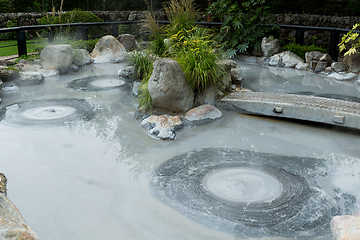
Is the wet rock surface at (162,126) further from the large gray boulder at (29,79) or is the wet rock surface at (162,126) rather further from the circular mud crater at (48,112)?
the large gray boulder at (29,79)

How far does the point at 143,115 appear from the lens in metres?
4.36

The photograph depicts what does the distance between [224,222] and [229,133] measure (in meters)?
1.67

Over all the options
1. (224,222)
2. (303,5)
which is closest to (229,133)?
(224,222)

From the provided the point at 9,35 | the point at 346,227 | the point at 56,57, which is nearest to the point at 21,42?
the point at 56,57

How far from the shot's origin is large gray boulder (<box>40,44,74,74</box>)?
6621 millimetres

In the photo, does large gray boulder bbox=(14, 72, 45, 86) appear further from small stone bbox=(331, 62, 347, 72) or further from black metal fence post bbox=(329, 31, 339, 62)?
black metal fence post bbox=(329, 31, 339, 62)

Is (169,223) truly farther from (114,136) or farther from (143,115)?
(143,115)

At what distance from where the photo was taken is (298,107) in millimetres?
4074

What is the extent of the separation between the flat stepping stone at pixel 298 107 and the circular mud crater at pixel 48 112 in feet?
6.29

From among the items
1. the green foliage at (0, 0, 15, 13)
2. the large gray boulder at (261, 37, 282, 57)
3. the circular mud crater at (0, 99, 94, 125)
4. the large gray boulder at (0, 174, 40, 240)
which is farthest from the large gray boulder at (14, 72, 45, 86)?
the green foliage at (0, 0, 15, 13)

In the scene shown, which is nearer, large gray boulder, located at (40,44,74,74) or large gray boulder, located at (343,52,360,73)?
large gray boulder, located at (343,52,360,73)

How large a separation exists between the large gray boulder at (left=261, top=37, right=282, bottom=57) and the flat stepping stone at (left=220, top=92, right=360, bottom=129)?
3608 mm

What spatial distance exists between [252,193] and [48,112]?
3.04 metres

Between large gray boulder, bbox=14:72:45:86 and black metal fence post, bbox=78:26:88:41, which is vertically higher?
black metal fence post, bbox=78:26:88:41
